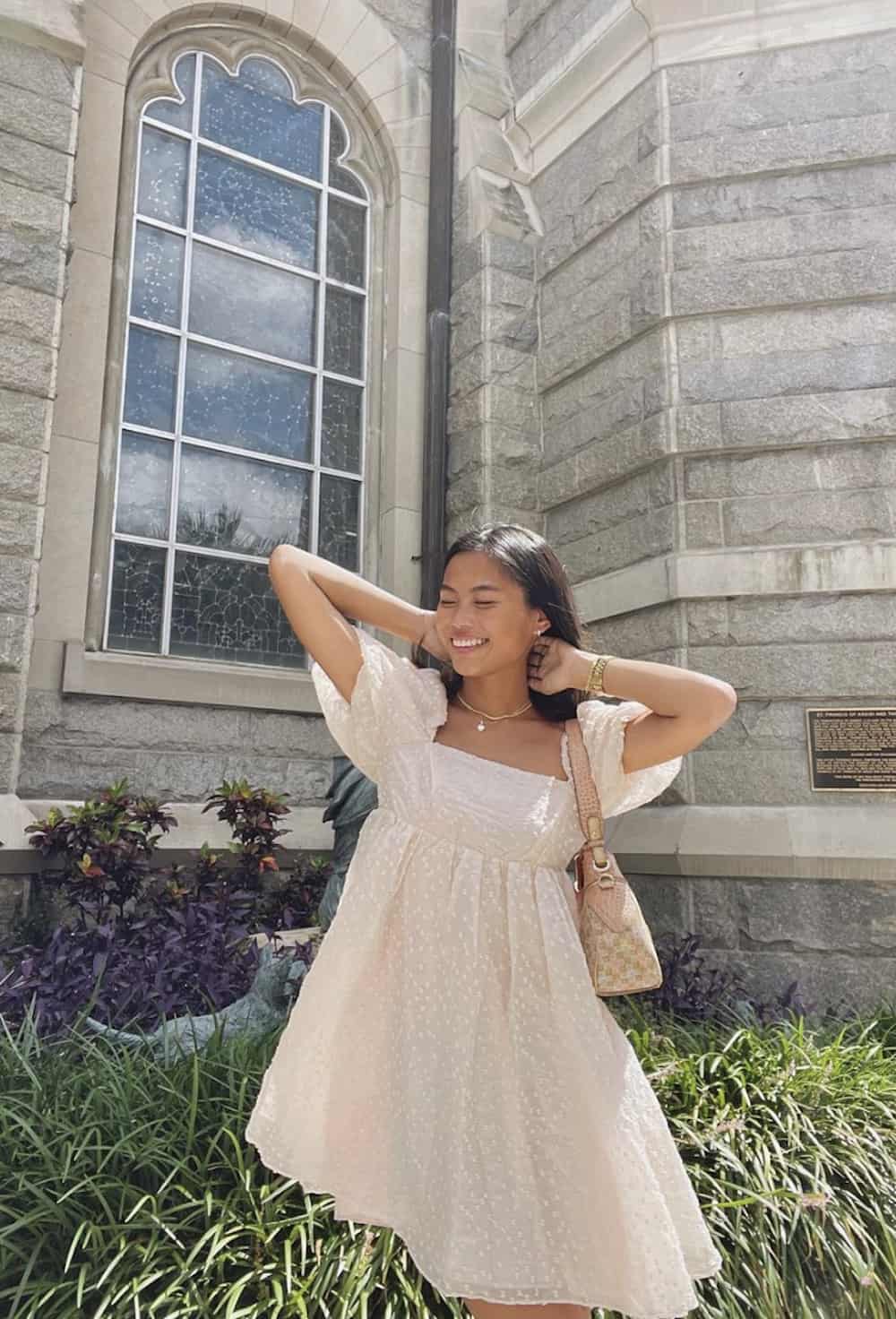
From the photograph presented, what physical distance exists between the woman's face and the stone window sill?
154 inches

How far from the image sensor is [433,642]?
2189mm

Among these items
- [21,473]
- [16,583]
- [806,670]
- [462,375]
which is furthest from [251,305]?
[806,670]

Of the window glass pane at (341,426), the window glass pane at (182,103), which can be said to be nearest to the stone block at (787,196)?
the window glass pane at (341,426)

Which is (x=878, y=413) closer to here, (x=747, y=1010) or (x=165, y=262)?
(x=747, y=1010)

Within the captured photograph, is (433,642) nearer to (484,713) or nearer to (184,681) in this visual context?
(484,713)

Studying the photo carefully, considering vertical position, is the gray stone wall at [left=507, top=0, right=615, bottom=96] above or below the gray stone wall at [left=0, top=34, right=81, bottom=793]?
above

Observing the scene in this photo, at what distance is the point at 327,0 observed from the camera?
22.8 feet

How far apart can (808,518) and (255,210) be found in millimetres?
4226

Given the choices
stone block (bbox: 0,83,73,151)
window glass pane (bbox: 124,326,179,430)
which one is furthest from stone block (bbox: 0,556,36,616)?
stone block (bbox: 0,83,73,151)

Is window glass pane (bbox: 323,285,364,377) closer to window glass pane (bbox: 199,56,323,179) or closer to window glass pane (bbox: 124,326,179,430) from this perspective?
window glass pane (bbox: 199,56,323,179)

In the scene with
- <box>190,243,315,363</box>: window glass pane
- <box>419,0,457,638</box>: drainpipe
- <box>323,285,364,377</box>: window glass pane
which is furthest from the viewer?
<box>323,285,364,377</box>: window glass pane

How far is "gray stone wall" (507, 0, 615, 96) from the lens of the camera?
6414 mm

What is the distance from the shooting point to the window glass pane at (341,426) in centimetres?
687

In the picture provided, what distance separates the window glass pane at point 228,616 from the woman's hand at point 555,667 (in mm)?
4226
